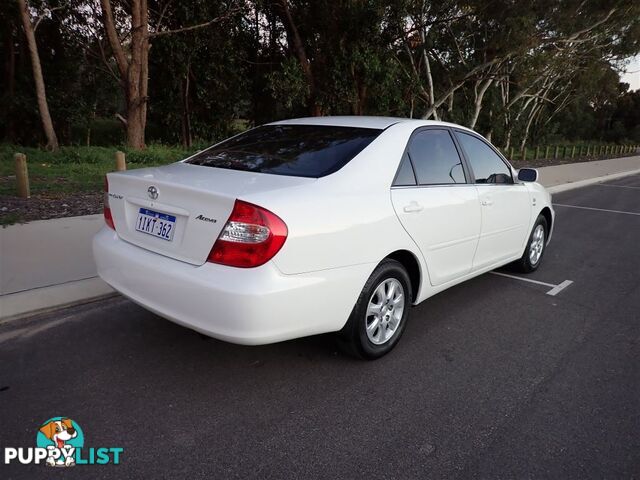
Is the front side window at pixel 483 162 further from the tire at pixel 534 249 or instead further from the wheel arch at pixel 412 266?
the wheel arch at pixel 412 266

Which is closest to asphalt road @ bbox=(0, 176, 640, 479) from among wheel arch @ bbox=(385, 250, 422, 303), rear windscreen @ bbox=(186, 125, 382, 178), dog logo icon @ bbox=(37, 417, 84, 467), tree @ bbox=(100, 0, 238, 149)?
dog logo icon @ bbox=(37, 417, 84, 467)

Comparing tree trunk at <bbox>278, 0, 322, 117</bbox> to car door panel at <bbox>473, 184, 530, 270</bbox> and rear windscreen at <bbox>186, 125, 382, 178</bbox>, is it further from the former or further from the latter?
→ rear windscreen at <bbox>186, 125, 382, 178</bbox>

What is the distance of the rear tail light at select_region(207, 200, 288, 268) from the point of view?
2617mm

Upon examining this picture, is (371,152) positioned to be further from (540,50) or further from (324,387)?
(540,50)

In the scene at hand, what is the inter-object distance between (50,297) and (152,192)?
5.99 feet

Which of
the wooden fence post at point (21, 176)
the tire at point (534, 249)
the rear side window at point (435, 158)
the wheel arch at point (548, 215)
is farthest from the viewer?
the wooden fence post at point (21, 176)

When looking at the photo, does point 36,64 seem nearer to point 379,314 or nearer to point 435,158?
point 435,158

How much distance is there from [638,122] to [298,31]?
5409cm

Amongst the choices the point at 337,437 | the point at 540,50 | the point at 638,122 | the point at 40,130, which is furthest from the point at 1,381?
the point at 638,122

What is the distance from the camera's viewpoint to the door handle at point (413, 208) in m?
3.38

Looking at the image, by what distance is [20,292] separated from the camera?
414cm

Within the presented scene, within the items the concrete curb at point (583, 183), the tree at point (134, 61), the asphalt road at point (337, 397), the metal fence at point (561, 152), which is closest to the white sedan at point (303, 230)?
the asphalt road at point (337, 397)

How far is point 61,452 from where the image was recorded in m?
2.42

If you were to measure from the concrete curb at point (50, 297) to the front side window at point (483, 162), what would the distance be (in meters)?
3.38
